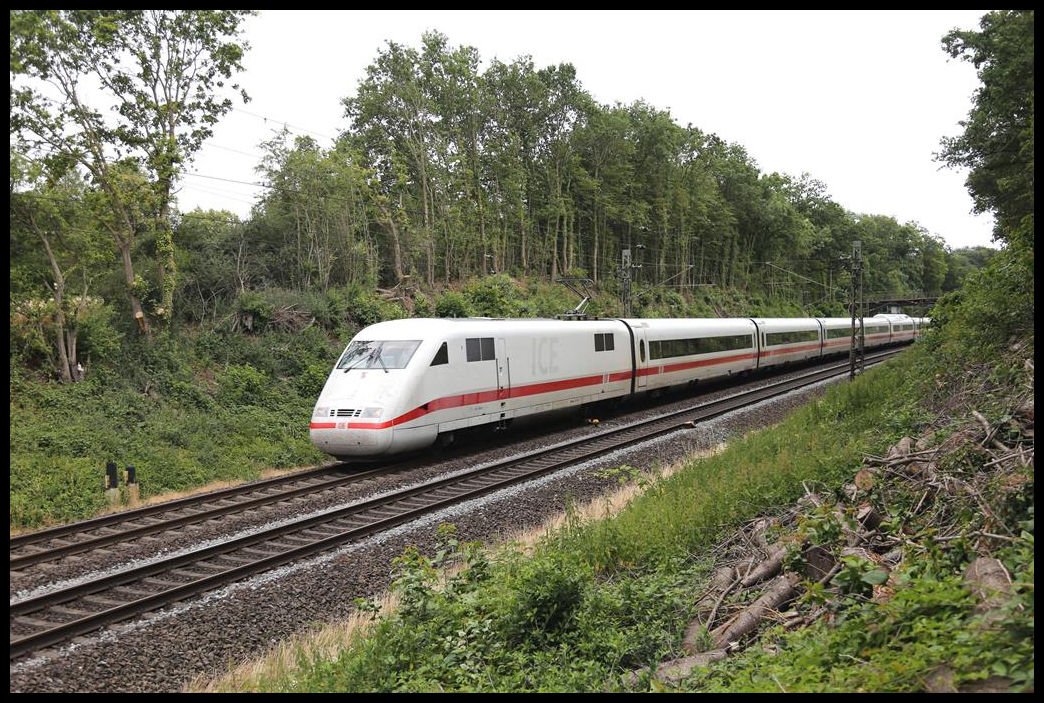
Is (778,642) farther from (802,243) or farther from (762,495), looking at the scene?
(802,243)

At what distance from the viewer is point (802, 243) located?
221 feet

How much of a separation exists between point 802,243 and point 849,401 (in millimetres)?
57771

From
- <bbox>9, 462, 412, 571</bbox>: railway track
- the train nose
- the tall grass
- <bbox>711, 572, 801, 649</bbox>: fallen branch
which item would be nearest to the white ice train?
the train nose

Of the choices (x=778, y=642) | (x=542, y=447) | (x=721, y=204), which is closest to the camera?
(x=778, y=642)

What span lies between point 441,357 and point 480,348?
50.1 inches

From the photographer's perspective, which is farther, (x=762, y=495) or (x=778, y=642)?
(x=762, y=495)

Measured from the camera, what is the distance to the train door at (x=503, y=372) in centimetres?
1554

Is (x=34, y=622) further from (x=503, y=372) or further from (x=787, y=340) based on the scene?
(x=787, y=340)

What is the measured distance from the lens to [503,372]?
617 inches

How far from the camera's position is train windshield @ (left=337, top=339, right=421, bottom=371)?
45.3 feet

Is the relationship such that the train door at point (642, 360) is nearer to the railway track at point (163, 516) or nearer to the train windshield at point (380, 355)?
the train windshield at point (380, 355)

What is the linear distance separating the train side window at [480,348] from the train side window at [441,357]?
2.22ft

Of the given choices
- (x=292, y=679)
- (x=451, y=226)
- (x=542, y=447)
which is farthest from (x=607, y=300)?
(x=292, y=679)

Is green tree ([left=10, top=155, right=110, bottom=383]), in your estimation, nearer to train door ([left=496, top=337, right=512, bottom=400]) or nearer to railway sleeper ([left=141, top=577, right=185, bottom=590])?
train door ([left=496, top=337, right=512, bottom=400])
